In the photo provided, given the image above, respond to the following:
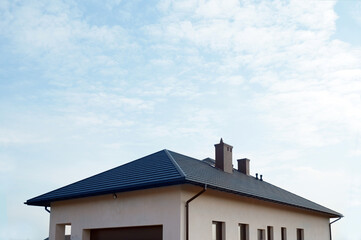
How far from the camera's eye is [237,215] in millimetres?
15820

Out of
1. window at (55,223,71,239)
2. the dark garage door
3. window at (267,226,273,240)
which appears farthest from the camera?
window at (267,226,273,240)

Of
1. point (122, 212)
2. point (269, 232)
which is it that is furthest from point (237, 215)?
point (122, 212)

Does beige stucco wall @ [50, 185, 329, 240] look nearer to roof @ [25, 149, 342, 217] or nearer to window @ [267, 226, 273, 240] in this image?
window @ [267, 226, 273, 240]

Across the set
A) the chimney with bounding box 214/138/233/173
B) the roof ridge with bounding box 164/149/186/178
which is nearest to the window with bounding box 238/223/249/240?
the chimney with bounding box 214/138/233/173

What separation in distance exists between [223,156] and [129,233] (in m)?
5.51

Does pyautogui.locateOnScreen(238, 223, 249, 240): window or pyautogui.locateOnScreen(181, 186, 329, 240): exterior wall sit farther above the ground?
pyautogui.locateOnScreen(181, 186, 329, 240): exterior wall

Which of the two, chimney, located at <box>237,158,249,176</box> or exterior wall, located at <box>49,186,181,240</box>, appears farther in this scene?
chimney, located at <box>237,158,249,176</box>

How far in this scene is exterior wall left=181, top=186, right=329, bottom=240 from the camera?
13.9 metres

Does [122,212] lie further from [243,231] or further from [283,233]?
[283,233]

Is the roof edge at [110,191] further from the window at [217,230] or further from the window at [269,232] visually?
the window at [269,232]

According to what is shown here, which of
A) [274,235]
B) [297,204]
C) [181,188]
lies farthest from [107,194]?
[297,204]

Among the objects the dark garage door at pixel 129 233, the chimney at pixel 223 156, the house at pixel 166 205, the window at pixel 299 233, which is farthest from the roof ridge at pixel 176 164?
the window at pixel 299 233

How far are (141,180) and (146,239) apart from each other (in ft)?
6.40

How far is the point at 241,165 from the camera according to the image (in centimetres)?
2253
